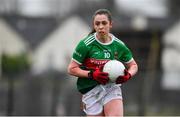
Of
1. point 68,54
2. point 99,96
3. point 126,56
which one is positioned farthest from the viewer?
point 68,54

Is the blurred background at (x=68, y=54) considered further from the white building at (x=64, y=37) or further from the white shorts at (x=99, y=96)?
the white shorts at (x=99, y=96)

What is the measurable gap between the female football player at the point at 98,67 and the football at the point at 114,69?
2.6 inches

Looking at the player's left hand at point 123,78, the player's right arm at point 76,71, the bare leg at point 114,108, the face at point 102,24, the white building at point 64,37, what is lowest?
the bare leg at point 114,108

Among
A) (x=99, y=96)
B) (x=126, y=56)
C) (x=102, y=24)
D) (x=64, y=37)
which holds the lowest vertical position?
(x=99, y=96)

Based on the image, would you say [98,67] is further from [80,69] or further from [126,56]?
[126,56]

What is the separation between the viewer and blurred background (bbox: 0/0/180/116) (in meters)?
18.7

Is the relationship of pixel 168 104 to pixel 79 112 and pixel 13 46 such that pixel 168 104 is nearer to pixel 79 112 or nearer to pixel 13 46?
pixel 79 112

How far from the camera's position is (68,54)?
29.5 m

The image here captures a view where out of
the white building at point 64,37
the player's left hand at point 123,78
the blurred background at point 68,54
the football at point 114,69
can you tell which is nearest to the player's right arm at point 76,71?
the football at point 114,69

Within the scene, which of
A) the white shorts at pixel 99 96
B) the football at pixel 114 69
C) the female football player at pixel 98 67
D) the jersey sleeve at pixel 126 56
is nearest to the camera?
the football at pixel 114 69

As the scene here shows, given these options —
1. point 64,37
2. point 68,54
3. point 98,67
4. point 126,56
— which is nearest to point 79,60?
point 98,67

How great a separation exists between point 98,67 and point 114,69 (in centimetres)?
28

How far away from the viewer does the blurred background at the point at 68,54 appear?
61.3ft

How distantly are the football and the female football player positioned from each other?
67 mm
